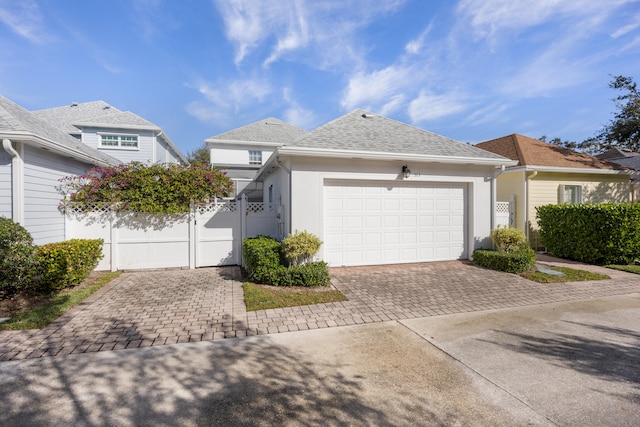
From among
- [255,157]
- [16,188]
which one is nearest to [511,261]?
[16,188]

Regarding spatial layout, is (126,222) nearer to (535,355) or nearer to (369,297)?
(369,297)

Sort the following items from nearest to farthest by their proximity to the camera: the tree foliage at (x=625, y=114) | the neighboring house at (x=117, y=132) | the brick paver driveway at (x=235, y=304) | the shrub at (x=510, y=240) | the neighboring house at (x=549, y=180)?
the brick paver driveway at (x=235, y=304), the shrub at (x=510, y=240), the neighboring house at (x=549, y=180), the neighboring house at (x=117, y=132), the tree foliage at (x=625, y=114)

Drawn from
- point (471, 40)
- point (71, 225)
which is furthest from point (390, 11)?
point (71, 225)

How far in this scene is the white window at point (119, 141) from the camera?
55.5 ft

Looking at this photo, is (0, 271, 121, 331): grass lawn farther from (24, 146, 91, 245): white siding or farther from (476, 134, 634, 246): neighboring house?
(476, 134, 634, 246): neighboring house

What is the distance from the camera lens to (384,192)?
796 centimetres

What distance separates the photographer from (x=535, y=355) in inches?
134

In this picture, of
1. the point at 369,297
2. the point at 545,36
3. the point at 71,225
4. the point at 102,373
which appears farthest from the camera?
the point at 545,36

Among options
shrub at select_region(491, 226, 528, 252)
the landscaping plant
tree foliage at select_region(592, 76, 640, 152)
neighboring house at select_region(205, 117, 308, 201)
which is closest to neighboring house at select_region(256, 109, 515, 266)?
the landscaping plant

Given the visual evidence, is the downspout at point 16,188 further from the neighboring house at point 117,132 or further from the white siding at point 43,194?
the neighboring house at point 117,132

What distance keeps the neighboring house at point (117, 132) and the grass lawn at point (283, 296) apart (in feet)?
45.5

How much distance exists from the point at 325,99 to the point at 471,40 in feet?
21.6

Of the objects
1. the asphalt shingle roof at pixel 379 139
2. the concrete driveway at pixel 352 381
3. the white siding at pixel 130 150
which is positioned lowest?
the concrete driveway at pixel 352 381

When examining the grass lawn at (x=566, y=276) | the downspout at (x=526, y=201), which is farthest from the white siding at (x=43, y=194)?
the downspout at (x=526, y=201)
